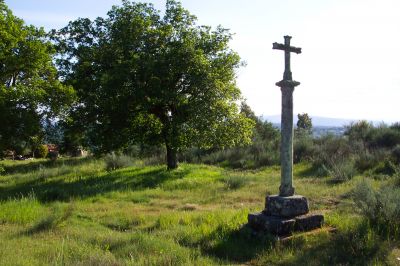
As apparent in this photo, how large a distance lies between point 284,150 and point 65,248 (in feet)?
14.6

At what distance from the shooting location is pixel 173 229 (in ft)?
28.2

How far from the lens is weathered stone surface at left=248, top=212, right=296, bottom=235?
7.89 m

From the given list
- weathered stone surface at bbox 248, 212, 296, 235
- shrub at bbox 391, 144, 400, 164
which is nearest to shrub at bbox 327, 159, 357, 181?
shrub at bbox 391, 144, 400, 164

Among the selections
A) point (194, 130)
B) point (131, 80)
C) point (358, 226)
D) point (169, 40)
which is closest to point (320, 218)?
point (358, 226)

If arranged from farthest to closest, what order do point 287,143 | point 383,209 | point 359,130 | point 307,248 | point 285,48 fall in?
point 359,130
point 285,48
point 287,143
point 383,209
point 307,248

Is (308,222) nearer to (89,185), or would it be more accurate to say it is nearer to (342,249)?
(342,249)

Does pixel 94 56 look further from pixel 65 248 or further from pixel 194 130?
pixel 65 248

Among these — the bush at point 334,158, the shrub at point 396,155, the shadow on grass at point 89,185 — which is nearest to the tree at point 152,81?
the shadow on grass at point 89,185

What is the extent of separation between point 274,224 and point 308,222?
0.71 m

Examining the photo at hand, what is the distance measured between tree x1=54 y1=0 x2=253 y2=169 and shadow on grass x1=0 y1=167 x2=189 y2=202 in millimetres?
1208

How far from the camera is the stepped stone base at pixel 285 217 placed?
7.95 metres

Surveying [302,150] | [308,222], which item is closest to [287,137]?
[308,222]

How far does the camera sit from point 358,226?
7.61m

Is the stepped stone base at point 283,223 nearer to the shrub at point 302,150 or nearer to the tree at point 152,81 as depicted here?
the tree at point 152,81
